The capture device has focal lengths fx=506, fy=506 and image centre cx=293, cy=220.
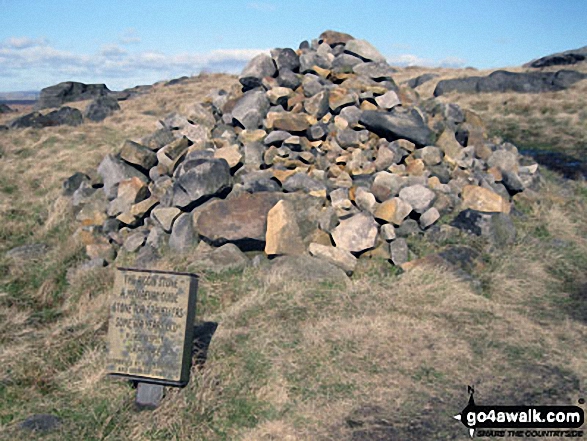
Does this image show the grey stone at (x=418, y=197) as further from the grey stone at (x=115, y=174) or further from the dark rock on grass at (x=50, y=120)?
the dark rock on grass at (x=50, y=120)

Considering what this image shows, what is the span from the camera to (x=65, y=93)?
3331cm

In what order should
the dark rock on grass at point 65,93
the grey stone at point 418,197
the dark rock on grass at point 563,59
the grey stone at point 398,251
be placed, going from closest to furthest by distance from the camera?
the grey stone at point 398,251
the grey stone at point 418,197
the dark rock on grass at point 65,93
the dark rock on grass at point 563,59

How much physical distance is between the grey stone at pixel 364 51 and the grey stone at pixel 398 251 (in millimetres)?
5457

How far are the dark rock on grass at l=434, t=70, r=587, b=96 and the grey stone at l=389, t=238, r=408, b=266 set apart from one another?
20.5 meters

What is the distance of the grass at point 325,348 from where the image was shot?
4.38 metres

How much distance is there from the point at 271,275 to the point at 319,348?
70.1 inches

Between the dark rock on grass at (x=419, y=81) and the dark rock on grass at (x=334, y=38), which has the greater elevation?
the dark rock on grass at (x=419, y=81)

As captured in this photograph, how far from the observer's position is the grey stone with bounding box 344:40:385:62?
11.5 meters

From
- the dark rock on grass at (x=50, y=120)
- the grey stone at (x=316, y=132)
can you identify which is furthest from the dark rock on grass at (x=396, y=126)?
the dark rock on grass at (x=50, y=120)

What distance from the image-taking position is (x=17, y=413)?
4676mm

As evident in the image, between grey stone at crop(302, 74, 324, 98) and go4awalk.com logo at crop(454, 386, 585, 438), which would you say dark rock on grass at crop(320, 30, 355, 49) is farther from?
go4awalk.com logo at crop(454, 386, 585, 438)

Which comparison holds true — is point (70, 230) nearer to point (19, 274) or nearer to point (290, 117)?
point (19, 274)

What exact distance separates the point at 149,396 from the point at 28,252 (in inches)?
246

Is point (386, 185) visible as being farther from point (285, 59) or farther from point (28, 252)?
point (28, 252)
